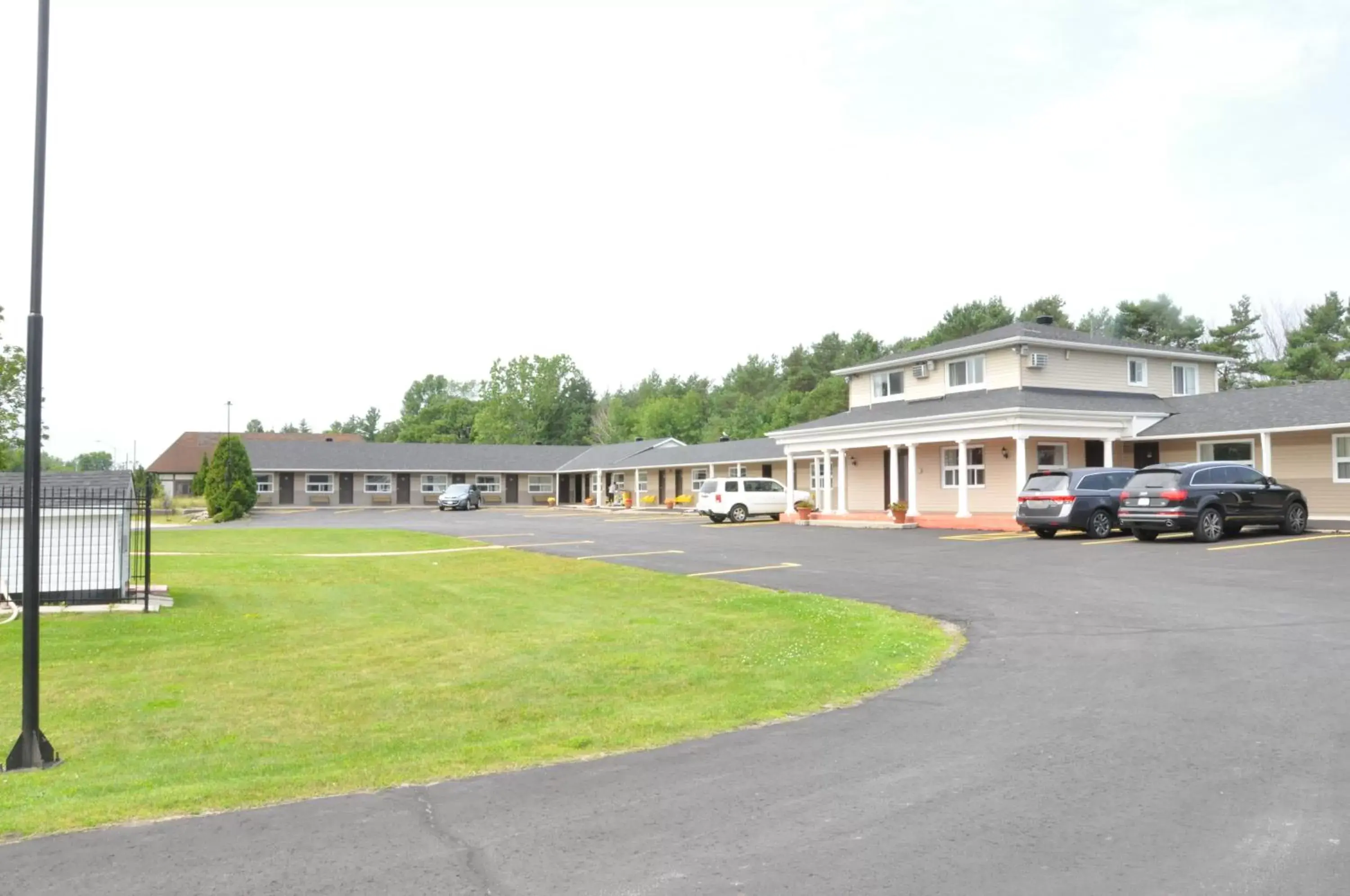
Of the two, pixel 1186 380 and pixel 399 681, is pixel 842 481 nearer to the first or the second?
pixel 1186 380

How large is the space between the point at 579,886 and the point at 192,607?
12.1m

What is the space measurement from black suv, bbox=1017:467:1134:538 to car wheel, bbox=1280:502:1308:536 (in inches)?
133

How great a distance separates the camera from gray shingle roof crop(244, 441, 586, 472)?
6512 cm

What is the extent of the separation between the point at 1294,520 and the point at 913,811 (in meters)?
21.6

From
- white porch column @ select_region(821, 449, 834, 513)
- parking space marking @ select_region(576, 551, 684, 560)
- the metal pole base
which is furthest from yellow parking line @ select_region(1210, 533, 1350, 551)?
the metal pole base

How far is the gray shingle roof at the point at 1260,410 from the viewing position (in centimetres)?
2550

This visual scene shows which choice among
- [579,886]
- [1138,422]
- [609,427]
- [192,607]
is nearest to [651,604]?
[192,607]

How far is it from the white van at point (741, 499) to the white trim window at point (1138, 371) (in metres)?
12.8

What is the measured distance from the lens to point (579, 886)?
4.16m

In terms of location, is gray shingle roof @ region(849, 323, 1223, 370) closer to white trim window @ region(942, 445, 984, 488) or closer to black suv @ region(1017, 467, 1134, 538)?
white trim window @ region(942, 445, 984, 488)

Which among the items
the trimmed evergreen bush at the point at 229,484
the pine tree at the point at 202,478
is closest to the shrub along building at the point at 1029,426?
the trimmed evergreen bush at the point at 229,484

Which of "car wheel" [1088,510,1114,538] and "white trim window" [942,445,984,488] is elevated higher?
"white trim window" [942,445,984,488]

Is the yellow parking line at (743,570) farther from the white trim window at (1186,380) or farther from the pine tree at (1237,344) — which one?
the pine tree at (1237,344)

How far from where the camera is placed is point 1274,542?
2042 centimetres
